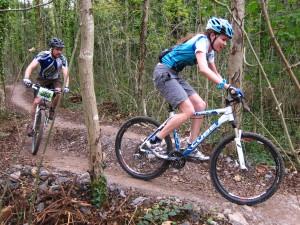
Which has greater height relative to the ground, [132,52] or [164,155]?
[132,52]

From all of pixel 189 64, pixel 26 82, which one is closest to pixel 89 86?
pixel 189 64

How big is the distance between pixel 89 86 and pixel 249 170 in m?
2.42

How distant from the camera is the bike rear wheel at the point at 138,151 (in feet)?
17.5

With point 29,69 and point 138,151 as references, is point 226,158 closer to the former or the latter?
point 138,151

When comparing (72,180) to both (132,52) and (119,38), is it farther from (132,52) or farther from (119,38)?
(132,52)

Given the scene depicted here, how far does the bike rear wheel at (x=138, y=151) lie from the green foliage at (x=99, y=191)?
3.10 ft

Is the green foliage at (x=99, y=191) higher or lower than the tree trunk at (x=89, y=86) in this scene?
lower

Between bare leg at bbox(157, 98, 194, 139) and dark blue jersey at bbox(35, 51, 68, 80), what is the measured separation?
9.38 feet

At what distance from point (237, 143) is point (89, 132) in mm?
1775

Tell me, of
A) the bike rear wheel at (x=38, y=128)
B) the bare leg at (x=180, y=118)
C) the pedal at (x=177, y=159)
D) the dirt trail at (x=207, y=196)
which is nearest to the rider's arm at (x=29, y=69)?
the bike rear wheel at (x=38, y=128)

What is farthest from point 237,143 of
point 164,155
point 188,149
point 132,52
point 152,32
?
point 132,52

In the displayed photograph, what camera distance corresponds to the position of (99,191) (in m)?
4.58

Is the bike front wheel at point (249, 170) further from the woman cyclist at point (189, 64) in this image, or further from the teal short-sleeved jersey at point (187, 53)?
the teal short-sleeved jersey at point (187, 53)

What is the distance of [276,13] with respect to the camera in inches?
289
